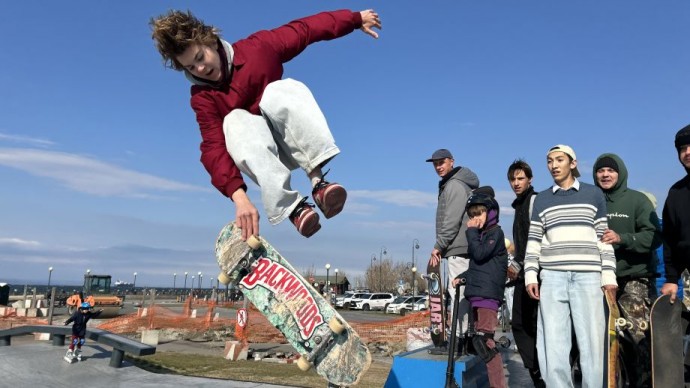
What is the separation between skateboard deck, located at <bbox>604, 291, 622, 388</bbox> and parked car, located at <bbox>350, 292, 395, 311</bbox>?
4017 centimetres

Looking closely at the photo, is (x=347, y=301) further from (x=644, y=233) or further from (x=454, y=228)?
(x=644, y=233)

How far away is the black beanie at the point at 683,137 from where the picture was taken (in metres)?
3.69

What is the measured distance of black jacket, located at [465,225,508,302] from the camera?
4203mm

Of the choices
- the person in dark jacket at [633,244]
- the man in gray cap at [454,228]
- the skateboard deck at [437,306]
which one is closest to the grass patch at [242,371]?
the skateboard deck at [437,306]

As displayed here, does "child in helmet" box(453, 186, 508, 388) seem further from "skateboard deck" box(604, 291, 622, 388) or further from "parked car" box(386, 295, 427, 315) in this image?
"parked car" box(386, 295, 427, 315)

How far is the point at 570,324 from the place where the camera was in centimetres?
379

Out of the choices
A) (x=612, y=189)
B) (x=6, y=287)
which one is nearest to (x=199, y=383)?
(x=612, y=189)

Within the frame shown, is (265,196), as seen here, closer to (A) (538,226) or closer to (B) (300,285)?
(B) (300,285)

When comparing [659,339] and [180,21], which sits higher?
[180,21]

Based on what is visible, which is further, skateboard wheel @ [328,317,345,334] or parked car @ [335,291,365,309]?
parked car @ [335,291,365,309]

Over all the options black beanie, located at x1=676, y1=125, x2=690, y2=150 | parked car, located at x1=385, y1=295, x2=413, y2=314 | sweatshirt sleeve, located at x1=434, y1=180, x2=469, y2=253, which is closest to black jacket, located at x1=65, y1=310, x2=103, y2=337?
sweatshirt sleeve, located at x1=434, y1=180, x2=469, y2=253

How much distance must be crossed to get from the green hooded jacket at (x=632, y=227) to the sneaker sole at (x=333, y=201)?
2505mm

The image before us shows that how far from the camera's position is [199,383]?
212 inches

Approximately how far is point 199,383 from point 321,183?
3.70m
